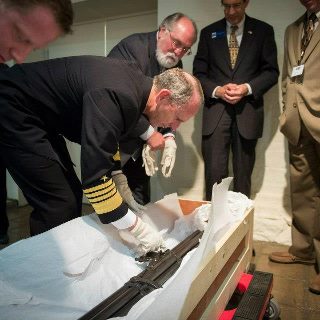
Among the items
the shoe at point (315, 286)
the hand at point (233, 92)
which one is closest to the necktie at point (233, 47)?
the hand at point (233, 92)

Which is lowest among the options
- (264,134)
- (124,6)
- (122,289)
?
(122,289)

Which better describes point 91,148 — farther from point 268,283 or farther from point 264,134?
point 264,134

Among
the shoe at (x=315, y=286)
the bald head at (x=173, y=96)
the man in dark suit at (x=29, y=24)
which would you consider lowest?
the shoe at (x=315, y=286)

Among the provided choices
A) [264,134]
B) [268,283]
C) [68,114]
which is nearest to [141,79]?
[68,114]

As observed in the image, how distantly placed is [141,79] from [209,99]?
89 centimetres

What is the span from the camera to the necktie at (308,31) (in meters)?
1.67

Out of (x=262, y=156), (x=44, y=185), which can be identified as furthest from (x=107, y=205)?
(x=262, y=156)

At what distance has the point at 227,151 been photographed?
6.73 feet

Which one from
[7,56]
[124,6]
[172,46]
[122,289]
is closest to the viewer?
[7,56]

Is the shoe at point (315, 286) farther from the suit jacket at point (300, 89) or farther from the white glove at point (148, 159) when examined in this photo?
the white glove at point (148, 159)

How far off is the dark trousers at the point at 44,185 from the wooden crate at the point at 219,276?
0.63 meters

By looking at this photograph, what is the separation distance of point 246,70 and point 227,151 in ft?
1.61

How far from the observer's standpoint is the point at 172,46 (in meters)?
1.76

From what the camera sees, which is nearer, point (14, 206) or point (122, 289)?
point (122, 289)
